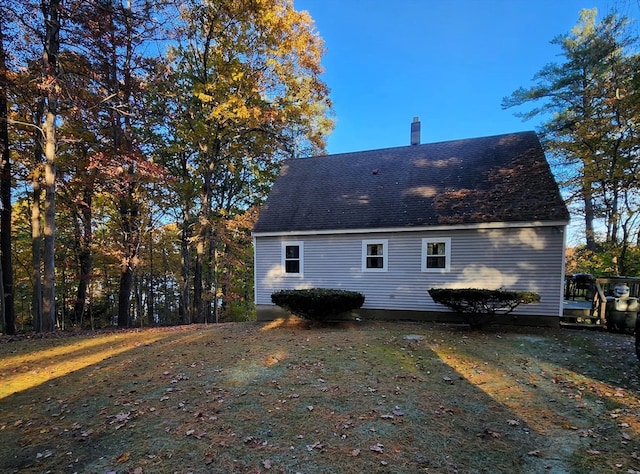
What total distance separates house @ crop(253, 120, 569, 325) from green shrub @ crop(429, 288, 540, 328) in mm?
1311

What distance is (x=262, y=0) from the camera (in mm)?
12648

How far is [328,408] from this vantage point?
416 centimetres

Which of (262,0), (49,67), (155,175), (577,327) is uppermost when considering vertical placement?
(262,0)

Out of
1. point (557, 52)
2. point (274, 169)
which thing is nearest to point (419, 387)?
point (274, 169)

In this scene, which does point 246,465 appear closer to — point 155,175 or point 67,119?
point 155,175

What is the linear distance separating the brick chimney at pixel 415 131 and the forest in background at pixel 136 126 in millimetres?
A: 4682

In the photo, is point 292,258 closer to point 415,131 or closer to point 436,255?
point 436,255

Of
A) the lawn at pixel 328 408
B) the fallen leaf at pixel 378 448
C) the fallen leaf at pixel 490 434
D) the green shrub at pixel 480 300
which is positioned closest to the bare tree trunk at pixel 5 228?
the lawn at pixel 328 408

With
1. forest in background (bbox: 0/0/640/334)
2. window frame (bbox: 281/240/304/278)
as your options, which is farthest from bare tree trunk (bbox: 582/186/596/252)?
window frame (bbox: 281/240/304/278)

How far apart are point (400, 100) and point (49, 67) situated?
16190 millimetres

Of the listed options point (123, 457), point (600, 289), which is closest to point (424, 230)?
point (600, 289)

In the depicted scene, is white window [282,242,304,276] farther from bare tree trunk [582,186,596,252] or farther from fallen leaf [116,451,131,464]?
bare tree trunk [582,186,596,252]

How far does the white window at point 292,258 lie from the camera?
1158cm

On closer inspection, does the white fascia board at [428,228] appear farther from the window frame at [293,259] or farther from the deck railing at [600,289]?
the deck railing at [600,289]
